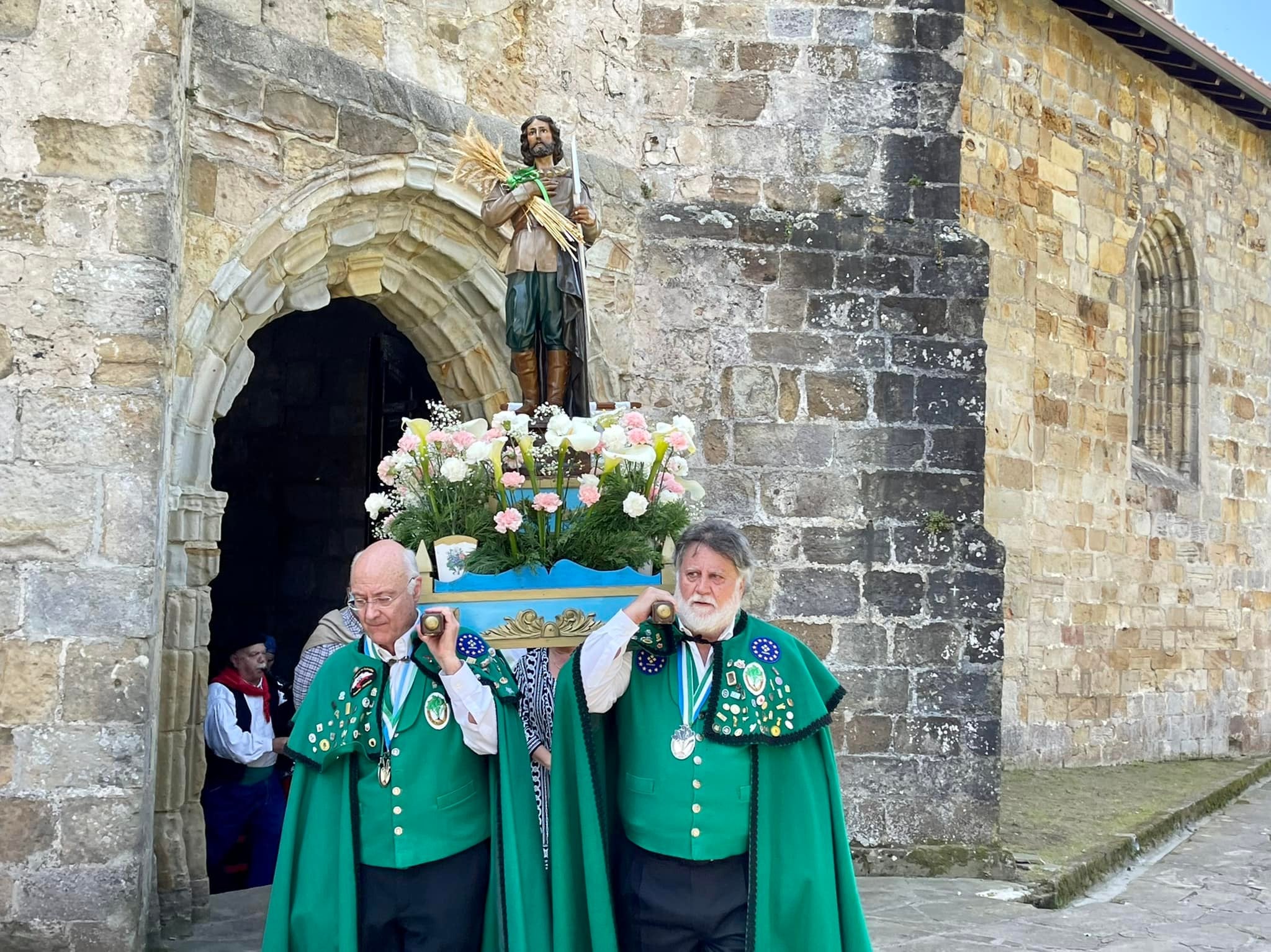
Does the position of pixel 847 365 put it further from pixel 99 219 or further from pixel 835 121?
pixel 99 219

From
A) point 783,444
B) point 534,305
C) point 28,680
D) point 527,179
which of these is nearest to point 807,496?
point 783,444

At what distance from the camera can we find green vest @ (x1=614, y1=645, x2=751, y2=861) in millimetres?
4027

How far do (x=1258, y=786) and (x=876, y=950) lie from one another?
746cm

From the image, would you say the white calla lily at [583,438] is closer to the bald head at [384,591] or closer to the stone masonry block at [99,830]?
the bald head at [384,591]

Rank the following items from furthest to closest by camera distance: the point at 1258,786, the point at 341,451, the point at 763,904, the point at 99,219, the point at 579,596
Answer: the point at 1258,786 → the point at 341,451 → the point at 99,219 → the point at 579,596 → the point at 763,904

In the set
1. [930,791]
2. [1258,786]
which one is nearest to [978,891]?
[930,791]

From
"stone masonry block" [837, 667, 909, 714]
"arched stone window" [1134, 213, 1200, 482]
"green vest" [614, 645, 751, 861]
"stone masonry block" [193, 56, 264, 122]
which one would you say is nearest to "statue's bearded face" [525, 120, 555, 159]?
"stone masonry block" [193, 56, 264, 122]

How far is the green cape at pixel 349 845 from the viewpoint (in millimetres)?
4117

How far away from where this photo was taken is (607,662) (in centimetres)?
404

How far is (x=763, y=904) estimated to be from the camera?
403 cm

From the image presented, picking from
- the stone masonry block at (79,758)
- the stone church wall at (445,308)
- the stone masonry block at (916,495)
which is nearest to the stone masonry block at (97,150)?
the stone church wall at (445,308)

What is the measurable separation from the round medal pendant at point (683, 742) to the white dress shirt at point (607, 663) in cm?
16

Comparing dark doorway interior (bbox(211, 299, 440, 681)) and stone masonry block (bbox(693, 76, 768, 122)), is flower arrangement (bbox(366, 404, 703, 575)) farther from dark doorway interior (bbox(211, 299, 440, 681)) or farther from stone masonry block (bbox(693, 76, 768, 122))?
dark doorway interior (bbox(211, 299, 440, 681))

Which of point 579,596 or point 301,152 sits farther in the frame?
point 301,152
